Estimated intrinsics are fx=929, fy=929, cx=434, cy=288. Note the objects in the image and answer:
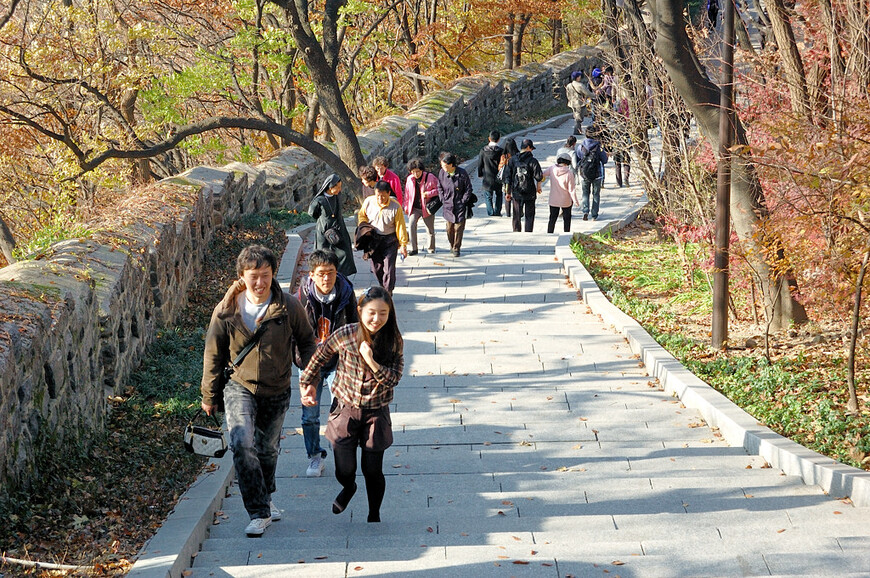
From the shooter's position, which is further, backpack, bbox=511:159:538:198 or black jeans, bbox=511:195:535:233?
black jeans, bbox=511:195:535:233

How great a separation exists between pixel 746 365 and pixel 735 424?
58.9 inches

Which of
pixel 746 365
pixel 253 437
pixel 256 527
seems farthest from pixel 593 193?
pixel 256 527

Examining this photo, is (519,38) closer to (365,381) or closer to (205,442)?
(365,381)

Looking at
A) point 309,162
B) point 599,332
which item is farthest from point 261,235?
point 599,332

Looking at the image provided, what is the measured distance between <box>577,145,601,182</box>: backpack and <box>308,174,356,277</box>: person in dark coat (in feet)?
22.5

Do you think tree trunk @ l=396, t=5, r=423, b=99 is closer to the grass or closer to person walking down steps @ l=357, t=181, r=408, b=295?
the grass

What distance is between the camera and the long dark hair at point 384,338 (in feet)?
17.7

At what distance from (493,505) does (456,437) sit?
148cm

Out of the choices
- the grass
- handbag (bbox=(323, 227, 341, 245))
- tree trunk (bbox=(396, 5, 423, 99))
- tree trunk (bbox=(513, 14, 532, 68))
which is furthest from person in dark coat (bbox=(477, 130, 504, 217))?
tree trunk (bbox=(513, 14, 532, 68))

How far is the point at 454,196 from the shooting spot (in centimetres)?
1334

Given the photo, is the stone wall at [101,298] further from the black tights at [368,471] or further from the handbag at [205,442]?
the black tights at [368,471]

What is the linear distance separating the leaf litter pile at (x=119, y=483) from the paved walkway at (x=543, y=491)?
0.46 m

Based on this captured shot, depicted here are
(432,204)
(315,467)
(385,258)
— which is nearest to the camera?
(315,467)

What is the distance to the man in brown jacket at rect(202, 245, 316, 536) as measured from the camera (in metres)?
5.50
